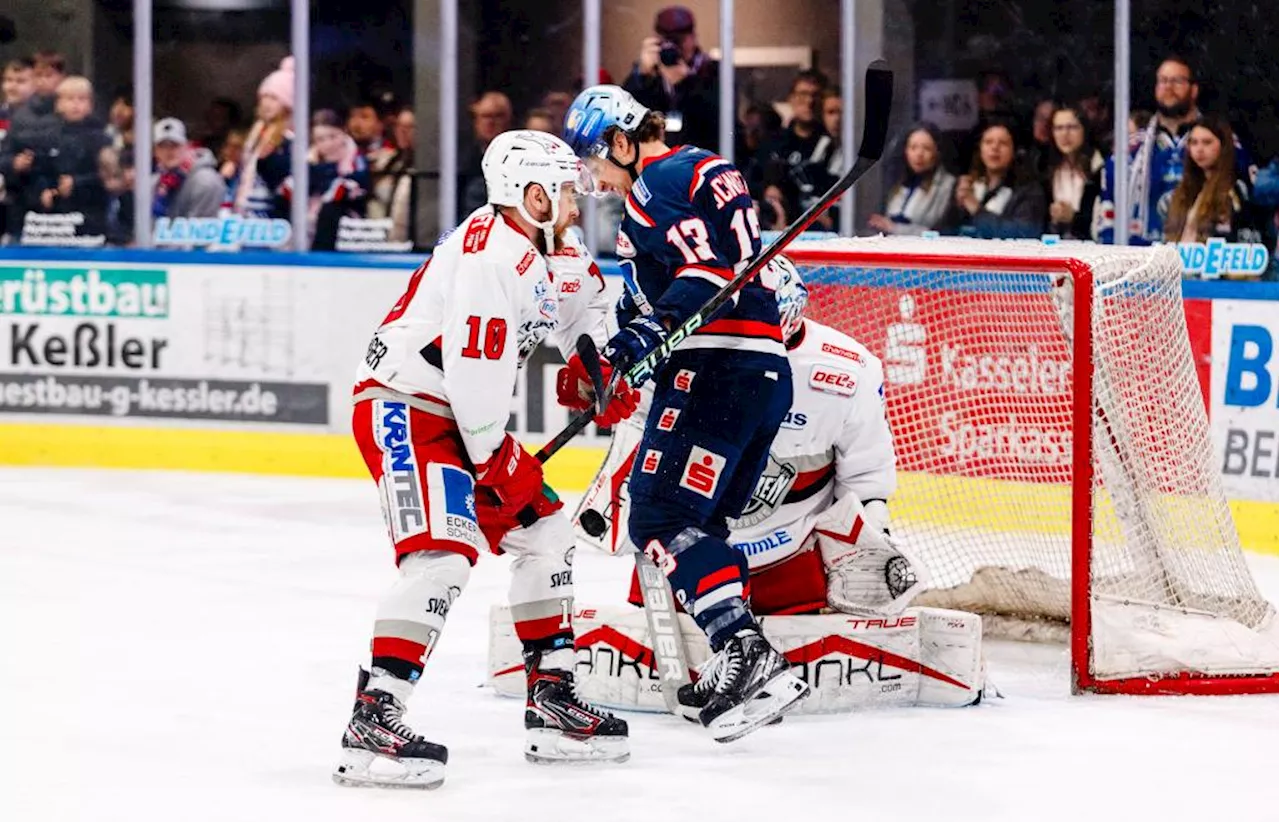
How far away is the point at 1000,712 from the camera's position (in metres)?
4.29

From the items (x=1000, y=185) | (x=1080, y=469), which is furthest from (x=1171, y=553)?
(x=1000, y=185)

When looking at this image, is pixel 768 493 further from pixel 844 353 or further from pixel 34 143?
pixel 34 143

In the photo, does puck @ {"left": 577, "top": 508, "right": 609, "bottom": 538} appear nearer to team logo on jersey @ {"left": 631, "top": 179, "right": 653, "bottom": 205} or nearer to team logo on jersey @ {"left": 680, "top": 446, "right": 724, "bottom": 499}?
team logo on jersey @ {"left": 680, "top": 446, "right": 724, "bottom": 499}

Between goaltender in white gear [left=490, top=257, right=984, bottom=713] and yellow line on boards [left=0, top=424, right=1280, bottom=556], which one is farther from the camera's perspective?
yellow line on boards [left=0, top=424, right=1280, bottom=556]

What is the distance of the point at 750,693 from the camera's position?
12.4 ft

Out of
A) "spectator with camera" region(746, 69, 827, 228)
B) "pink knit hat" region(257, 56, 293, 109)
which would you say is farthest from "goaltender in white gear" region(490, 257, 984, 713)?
"pink knit hat" region(257, 56, 293, 109)

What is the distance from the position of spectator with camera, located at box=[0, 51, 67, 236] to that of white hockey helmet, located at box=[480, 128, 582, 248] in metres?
5.39

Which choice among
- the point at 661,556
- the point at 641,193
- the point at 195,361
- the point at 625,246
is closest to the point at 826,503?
the point at 661,556

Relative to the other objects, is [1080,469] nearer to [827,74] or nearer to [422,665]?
[422,665]

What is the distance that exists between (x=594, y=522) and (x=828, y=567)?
1.66ft

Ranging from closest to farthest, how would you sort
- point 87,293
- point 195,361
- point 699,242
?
point 699,242
point 195,361
point 87,293

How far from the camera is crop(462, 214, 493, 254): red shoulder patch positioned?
362 centimetres

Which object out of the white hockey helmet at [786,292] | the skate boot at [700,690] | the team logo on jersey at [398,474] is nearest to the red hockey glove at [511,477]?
the team logo on jersey at [398,474]

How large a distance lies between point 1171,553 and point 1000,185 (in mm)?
3027
